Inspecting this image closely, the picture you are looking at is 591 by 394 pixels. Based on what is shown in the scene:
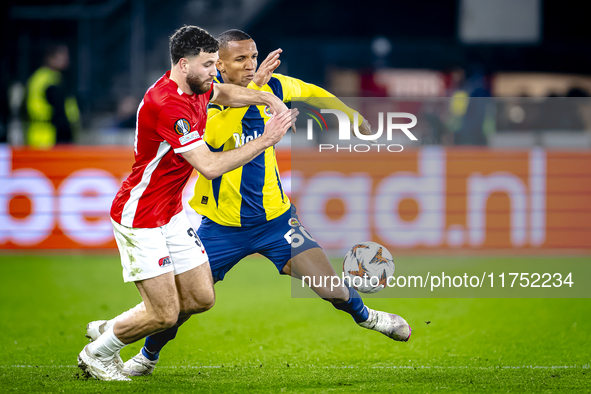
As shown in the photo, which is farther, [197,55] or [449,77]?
[449,77]

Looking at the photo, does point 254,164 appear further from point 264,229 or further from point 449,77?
point 449,77

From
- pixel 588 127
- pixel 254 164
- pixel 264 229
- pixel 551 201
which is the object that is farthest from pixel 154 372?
pixel 588 127

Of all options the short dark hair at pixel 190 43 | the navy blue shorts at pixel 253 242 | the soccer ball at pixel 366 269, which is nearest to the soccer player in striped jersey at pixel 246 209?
the navy blue shorts at pixel 253 242

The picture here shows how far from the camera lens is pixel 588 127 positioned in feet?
31.6

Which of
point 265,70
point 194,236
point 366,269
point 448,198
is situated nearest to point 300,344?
point 366,269

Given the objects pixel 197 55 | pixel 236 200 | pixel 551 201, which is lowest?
pixel 551 201

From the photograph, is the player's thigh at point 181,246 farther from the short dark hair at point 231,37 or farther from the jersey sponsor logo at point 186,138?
the short dark hair at point 231,37

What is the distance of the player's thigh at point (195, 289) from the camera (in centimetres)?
423

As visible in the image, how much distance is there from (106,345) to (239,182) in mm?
1361

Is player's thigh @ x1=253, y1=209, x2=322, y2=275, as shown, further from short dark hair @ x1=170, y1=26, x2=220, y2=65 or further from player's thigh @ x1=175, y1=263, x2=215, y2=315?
short dark hair @ x1=170, y1=26, x2=220, y2=65

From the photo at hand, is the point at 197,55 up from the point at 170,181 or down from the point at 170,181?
up

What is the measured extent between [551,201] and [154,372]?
261 inches

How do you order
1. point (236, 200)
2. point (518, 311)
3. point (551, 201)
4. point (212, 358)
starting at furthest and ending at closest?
1. point (551, 201)
2. point (518, 311)
3. point (212, 358)
4. point (236, 200)

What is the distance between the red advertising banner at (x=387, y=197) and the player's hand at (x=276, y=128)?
5.06 m
